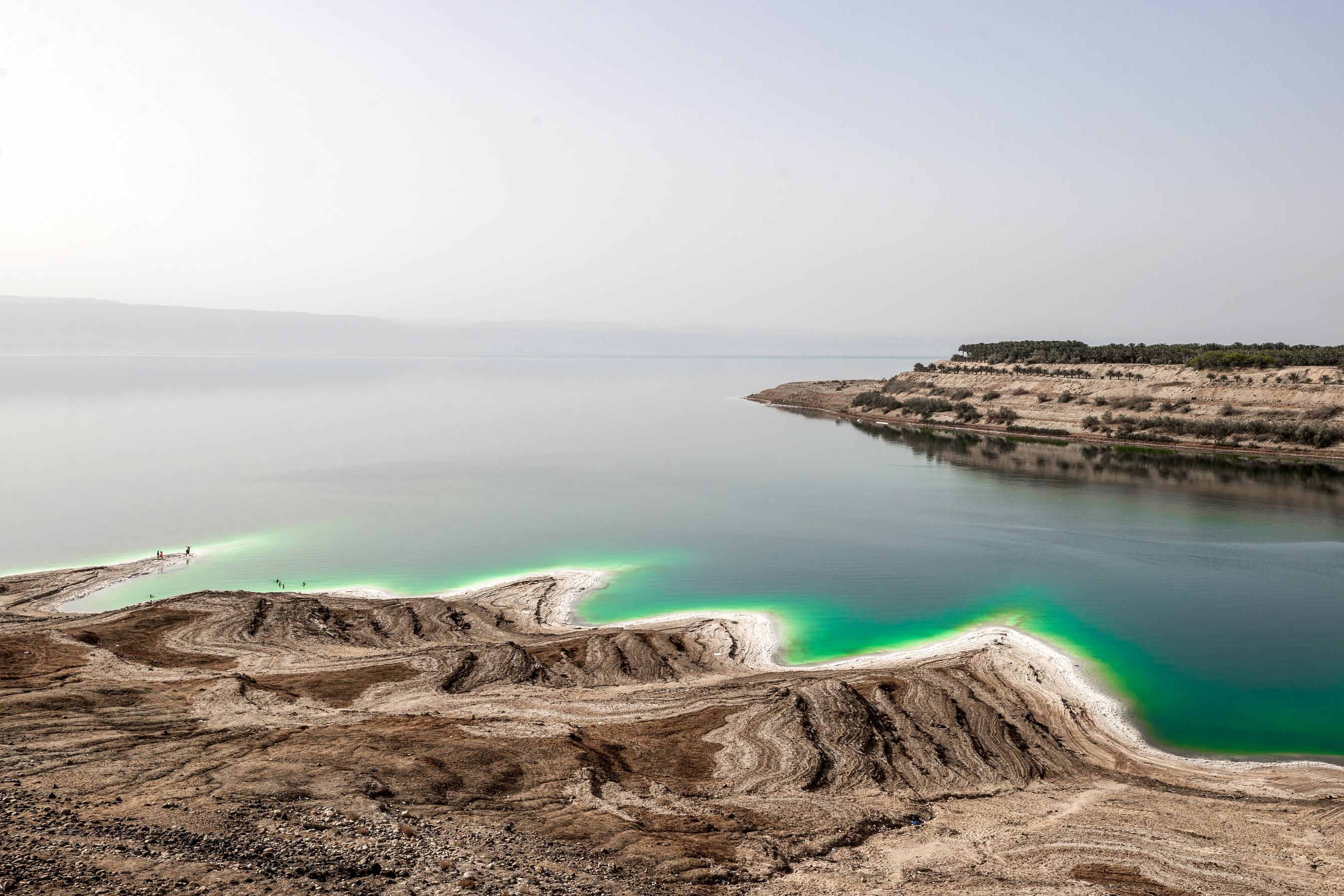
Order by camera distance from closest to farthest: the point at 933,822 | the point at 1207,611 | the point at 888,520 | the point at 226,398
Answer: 1. the point at 933,822
2. the point at 1207,611
3. the point at 888,520
4. the point at 226,398

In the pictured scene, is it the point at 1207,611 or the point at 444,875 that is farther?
the point at 1207,611

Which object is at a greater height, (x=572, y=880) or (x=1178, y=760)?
(x=572, y=880)

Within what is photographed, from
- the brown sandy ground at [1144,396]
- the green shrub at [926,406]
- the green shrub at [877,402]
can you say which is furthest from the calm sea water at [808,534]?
the green shrub at [877,402]

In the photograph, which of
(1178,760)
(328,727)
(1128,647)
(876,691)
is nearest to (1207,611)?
(1128,647)

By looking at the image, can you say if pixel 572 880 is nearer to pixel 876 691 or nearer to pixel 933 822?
pixel 933 822

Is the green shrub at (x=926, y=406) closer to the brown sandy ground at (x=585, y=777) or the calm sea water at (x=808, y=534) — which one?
the calm sea water at (x=808, y=534)

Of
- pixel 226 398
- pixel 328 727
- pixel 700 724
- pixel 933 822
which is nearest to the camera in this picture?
pixel 933 822

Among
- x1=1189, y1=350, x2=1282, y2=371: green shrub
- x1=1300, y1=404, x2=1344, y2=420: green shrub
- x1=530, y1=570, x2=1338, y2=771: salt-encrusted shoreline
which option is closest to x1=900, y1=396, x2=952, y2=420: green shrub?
x1=1189, y1=350, x2=1282, y2=371: green shrub

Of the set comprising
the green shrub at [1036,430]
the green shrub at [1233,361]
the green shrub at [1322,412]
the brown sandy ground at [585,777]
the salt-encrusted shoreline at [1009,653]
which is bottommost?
the salt-encrusted shoreline at [1009,653]
